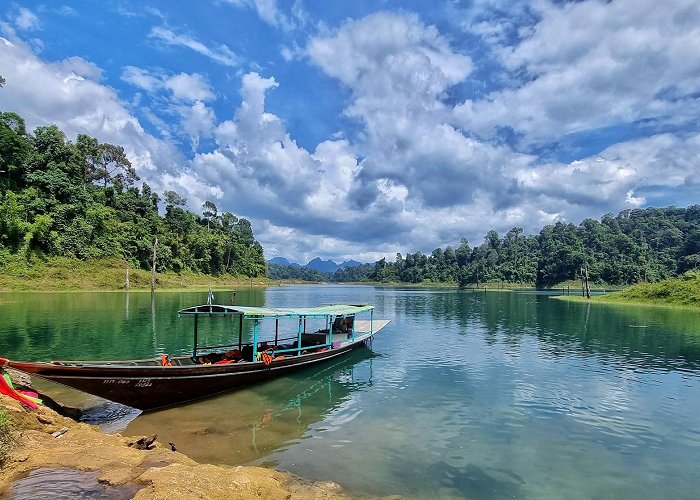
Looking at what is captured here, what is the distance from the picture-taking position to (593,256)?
145m

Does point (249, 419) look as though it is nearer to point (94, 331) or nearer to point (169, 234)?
point (94, 331)

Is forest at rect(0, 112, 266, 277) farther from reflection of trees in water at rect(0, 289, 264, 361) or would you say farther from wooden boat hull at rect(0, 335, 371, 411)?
wooden boat hull at rect(0, 335, 371, 411)

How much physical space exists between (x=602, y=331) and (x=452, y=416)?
30.3 metres

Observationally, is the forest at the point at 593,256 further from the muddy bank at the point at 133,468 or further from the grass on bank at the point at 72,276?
the muddy bank at the point at 133,468

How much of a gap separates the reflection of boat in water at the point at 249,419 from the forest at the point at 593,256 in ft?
388

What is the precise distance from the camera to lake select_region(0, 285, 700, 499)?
11.2 m

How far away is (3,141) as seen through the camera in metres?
63.2

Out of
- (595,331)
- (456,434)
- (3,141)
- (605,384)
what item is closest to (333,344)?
(456,434)

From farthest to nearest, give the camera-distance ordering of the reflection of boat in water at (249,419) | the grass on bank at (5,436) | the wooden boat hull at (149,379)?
1. the wooden boat hull at (149,379)
2. the reflection of boat in water at (249,419)
3. the grass on bank at (5,436)

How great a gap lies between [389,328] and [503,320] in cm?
1578

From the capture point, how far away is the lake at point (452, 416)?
1123cm

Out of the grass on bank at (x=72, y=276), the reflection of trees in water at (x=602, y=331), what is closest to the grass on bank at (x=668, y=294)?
the reflection of trees in water at (x=602, y=331)

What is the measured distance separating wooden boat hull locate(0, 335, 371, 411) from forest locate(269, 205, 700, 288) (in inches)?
4791

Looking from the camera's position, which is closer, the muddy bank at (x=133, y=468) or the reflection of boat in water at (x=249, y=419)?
the muddy bank at (x=133, y=468)
